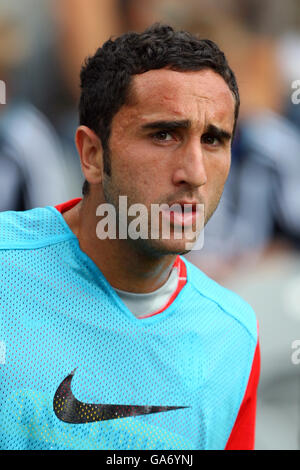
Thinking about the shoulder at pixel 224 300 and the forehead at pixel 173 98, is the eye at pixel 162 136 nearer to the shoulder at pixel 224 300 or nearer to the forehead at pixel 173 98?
the forehead at pixel 173 98

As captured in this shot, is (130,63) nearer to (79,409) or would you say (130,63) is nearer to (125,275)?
(125,275)

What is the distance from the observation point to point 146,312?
2330 millimetres

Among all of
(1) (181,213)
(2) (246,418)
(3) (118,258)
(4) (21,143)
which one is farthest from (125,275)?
Result: (4) (21,143)

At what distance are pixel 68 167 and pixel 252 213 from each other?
1.54m

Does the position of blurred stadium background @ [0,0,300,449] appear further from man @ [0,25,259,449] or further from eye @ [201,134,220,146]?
eye @ [201,134,220,146]

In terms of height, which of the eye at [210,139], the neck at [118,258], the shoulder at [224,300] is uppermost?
the eye at [210,139]

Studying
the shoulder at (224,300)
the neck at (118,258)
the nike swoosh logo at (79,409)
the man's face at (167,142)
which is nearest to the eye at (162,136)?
the man's face at (167,142)

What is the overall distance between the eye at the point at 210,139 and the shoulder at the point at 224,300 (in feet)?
1.86

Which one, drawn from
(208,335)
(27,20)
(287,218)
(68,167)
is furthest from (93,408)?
(287,218)

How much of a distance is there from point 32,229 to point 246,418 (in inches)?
41.6

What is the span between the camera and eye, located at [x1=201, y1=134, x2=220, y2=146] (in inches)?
84.7

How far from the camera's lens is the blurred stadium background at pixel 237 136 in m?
4.92

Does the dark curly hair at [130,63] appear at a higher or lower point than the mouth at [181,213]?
higher

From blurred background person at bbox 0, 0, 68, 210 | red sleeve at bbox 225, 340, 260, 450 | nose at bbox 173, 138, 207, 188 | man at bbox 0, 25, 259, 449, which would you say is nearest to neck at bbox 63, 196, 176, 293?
man at bbox 0, 25, 259, 449
